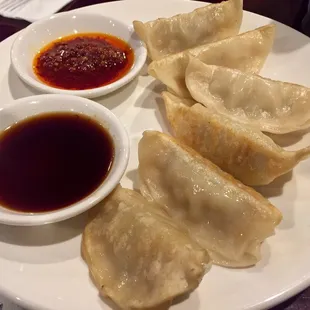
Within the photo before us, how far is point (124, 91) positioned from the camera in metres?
2.58

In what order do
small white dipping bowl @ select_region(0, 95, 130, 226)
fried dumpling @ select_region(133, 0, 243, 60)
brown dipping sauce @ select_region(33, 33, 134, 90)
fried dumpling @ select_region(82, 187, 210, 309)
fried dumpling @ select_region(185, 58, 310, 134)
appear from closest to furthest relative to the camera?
fried dumpling @ select_region(82, 187, 210, 309), small white dipping bowl @ select_region(0, 95, 130, 226), fried dumpling @ select_region(185, 58, 310, 134), brown dipping sauce @ select_region(33, 33, 134, 90), fried dumpling @ select_region(133, 0, 243, 60)

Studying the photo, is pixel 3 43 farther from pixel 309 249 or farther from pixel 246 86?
pixel 309 249

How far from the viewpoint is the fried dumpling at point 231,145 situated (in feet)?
6.35

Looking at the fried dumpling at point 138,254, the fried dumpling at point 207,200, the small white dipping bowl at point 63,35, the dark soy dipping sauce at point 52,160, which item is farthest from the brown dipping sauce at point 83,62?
the fried dumpling at point 138,254

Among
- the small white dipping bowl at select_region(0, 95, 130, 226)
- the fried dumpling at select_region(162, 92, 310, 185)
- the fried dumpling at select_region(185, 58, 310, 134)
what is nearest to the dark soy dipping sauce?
the small white dipping bowl at select_region(0, 95, 130, 226)

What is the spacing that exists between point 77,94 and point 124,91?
1.04 ft

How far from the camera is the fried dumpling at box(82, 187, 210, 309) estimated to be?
1.52 m

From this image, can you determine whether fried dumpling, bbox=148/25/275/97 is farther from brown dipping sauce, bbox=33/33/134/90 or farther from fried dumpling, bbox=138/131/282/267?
fried dumpling, bbox=138/131/282/267

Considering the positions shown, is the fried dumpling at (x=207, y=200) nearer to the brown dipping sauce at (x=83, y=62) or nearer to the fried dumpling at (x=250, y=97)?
the fried dumpling at (x=250, y=97)

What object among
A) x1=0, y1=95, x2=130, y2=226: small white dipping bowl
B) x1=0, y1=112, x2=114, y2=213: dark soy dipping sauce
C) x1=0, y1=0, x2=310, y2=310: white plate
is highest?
x1=0, y1=95, x2=130, y2=226: small white dipping bowl

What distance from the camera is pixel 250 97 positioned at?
2377 millimetres

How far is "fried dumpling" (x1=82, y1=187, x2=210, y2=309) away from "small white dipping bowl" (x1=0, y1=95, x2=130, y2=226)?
4.1 inches

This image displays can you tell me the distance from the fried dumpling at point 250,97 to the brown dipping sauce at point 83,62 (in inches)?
20.2

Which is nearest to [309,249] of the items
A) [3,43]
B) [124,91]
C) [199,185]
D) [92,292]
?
[199,185]
